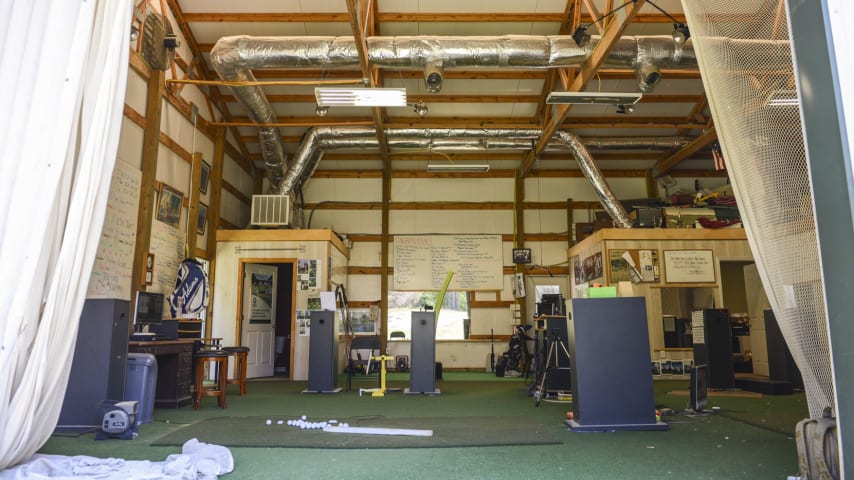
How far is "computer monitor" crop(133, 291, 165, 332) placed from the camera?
599cm

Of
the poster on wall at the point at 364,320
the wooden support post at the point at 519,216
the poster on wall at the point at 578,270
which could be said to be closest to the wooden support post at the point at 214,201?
the poster on wall at the point at 364,320

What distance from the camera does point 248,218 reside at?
11336mm

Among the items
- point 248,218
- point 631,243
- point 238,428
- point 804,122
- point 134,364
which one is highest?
point 248,218

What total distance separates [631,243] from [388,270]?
4918 millimetres

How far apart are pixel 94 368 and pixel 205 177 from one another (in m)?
5.34

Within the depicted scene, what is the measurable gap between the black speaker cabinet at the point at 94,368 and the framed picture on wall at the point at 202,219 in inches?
180

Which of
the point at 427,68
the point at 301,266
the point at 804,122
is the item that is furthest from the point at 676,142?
the point at 804,122

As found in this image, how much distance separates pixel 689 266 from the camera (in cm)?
941

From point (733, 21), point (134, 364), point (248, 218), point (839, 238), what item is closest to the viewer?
point (839, 238)

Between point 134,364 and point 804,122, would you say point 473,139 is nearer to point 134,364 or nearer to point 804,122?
point 134,364

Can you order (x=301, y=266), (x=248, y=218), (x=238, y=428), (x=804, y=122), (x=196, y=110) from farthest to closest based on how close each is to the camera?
1. (x=248, y=218)
2. (x=301, y=266)
3. (x=196, y=110)
4. (x=238, y=428)
5. (x=804, y=122)

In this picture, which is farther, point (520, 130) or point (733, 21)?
point (520, 130)

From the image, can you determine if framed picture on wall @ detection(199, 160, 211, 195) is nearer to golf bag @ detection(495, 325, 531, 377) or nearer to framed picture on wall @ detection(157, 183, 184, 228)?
framed picture on wall @ detection(157, 183, 184, 228)

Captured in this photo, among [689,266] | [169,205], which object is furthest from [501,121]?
[169,205]
